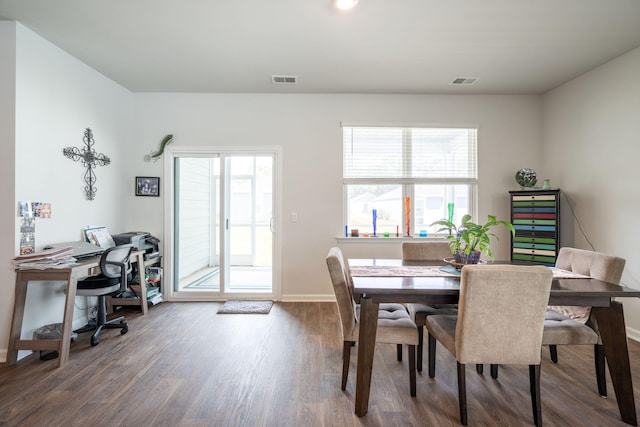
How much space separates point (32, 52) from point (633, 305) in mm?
6001

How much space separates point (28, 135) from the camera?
8.23 feet

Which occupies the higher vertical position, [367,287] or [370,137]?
[370,137]

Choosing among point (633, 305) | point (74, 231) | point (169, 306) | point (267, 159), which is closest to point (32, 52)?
point (74, 231)

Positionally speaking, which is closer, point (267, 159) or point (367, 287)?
point (367, 287)

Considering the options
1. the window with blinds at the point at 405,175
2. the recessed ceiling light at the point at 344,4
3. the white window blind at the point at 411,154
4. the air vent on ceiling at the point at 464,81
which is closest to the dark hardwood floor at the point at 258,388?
the window with blinds at the point at 405,175

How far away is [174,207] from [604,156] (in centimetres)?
505

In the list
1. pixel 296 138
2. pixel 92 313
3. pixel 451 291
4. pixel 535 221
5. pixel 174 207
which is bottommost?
pixel 92 313

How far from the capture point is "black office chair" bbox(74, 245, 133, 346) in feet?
8.73

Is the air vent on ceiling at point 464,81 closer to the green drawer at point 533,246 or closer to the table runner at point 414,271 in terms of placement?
the green drawer at point 533,246

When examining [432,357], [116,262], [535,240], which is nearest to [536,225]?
[535,240]

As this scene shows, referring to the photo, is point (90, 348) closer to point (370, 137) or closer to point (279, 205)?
point (279, 205)

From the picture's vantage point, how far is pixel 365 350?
5.72ft

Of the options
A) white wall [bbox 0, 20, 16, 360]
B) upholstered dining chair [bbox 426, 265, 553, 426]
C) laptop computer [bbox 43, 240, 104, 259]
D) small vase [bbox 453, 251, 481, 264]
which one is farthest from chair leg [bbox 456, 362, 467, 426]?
white wall [bbox 0, 20, 16, 360]

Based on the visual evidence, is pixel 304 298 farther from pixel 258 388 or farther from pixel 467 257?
pixel 467 257
